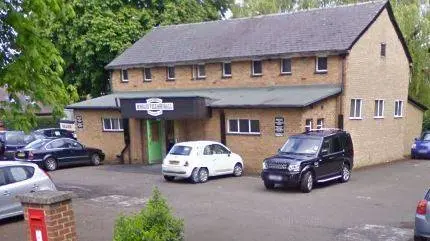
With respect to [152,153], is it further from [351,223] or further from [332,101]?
→ [351,223]

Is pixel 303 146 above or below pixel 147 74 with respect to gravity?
below

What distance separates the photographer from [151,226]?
6840 mm

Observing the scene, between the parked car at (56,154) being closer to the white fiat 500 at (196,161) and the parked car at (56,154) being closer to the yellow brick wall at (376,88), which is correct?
the white fiat 500 at (196,161)

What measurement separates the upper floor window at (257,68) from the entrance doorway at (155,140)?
620 cm

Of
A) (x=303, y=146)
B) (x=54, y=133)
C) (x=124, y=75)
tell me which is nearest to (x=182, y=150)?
(x=303, y=146)

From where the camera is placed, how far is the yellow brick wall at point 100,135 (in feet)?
95.7

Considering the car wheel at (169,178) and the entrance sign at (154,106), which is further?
the entrance sign at (154,106)

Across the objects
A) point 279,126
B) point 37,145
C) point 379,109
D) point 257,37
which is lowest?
point 37,145

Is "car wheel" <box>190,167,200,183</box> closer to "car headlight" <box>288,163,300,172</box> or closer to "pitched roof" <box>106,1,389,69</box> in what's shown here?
"car headlight" <box>288,163,300,172</box>

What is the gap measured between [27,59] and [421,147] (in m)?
24.7

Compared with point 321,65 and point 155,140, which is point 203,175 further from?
point 155,140

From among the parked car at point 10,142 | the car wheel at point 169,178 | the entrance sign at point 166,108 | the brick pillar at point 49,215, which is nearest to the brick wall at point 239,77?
the entrance sign at point 166,108

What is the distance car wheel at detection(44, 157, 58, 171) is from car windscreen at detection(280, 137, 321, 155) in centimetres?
1293

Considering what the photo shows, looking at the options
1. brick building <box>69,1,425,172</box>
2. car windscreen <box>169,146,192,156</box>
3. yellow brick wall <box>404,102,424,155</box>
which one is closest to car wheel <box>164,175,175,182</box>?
car windscreen <box>169,146,192,156</box>
